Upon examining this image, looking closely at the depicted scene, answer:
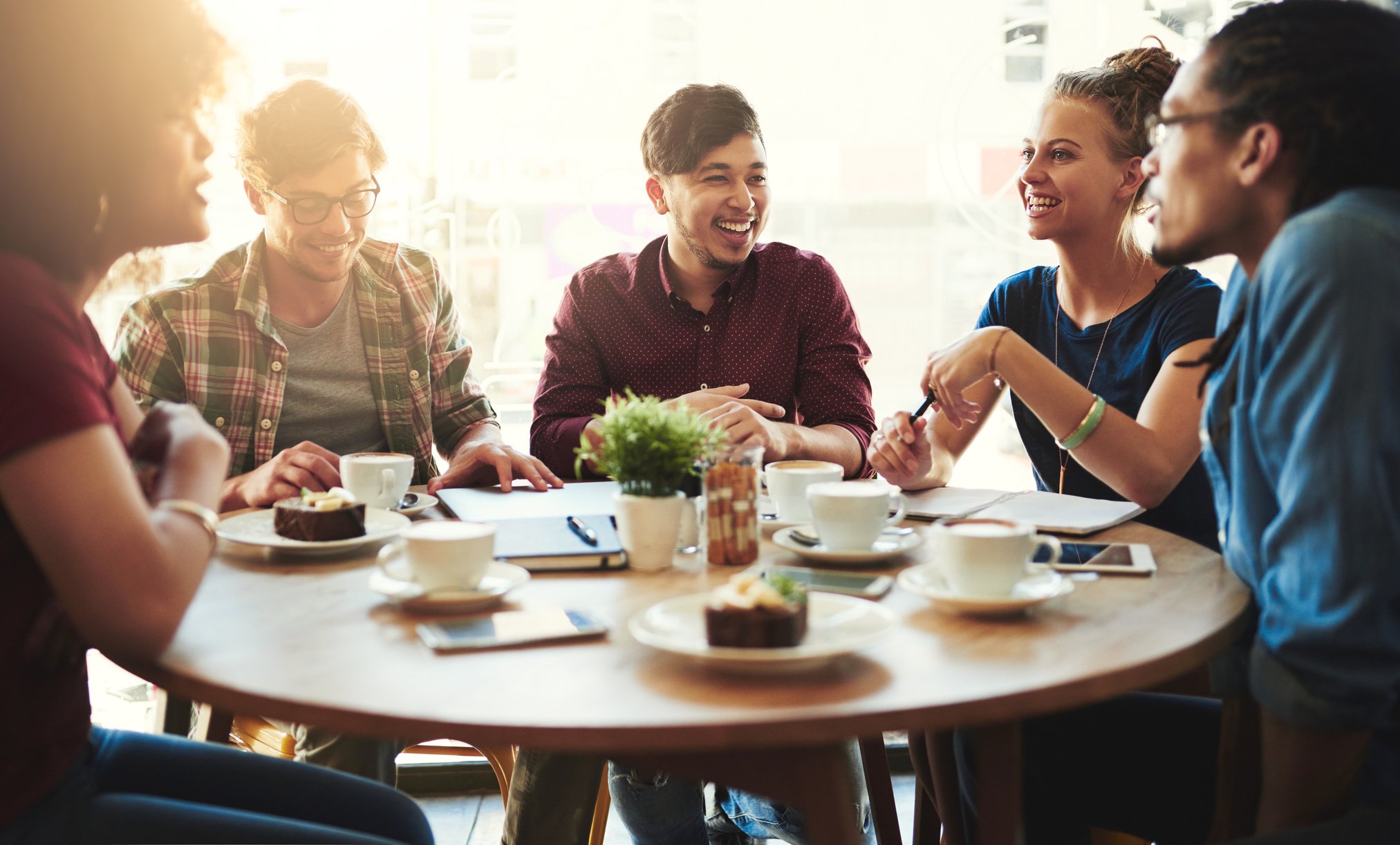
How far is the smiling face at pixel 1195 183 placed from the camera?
4.16 ft

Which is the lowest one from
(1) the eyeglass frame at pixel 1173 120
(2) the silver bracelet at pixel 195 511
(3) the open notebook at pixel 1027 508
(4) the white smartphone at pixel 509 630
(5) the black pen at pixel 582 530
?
(3) the open notebook at pixel 1027 508

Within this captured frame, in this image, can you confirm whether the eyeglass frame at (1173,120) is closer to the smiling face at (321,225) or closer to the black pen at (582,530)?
the black pen at (582,530)

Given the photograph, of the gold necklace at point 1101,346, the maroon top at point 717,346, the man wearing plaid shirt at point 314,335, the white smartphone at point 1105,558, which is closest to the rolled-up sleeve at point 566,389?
the maroon top at point 717,346

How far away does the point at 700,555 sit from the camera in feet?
4.68

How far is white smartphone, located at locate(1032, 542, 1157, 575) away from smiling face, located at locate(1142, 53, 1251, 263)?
1.22 ft


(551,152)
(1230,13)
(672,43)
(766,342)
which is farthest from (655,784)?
(1230,13)

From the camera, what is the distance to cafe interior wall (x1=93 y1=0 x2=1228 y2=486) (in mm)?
2732

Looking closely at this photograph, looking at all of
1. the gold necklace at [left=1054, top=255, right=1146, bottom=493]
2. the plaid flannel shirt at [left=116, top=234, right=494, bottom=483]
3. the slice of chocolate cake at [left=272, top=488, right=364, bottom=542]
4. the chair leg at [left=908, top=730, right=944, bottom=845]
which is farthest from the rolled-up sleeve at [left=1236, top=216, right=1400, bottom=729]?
the plaid flannel shirt at [left=116, top=234, right=494, bottom=483]

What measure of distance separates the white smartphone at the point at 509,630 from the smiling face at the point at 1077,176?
136 cm

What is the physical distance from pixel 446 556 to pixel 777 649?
1.26ft

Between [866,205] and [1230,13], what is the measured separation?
41.8 inches

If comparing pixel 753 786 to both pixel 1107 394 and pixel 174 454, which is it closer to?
pixel 174 454

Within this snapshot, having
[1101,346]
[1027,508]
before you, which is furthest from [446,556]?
[1101,346]

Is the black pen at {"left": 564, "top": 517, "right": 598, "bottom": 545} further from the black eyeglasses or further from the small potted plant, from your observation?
the black eyeglasses
